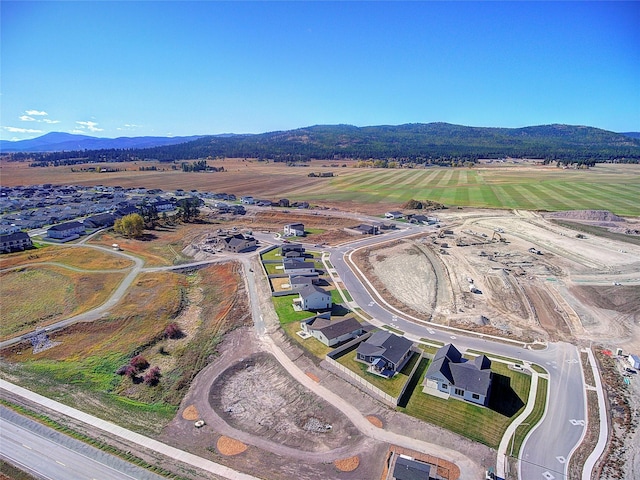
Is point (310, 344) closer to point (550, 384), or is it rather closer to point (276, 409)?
point (276, 409)

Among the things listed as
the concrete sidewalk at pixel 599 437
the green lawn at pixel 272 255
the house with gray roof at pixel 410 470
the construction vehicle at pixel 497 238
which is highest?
the construction vehicle at pixel 497 238

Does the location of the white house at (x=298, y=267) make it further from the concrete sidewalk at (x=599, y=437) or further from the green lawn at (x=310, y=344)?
the concrete sidewalk at (x=599, y=437)

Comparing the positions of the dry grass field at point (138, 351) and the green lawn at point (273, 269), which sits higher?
the green lawn at point (273, 269)

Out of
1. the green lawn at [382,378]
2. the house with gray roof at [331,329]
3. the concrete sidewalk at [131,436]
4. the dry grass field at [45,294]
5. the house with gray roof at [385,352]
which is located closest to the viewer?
the concrete sidewalk at [131,436]

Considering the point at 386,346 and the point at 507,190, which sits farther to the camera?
the point at 507,190

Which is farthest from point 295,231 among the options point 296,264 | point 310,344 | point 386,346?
point 386,346

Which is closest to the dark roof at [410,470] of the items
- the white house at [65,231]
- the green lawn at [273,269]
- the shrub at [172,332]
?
the shrub at [172,332]
